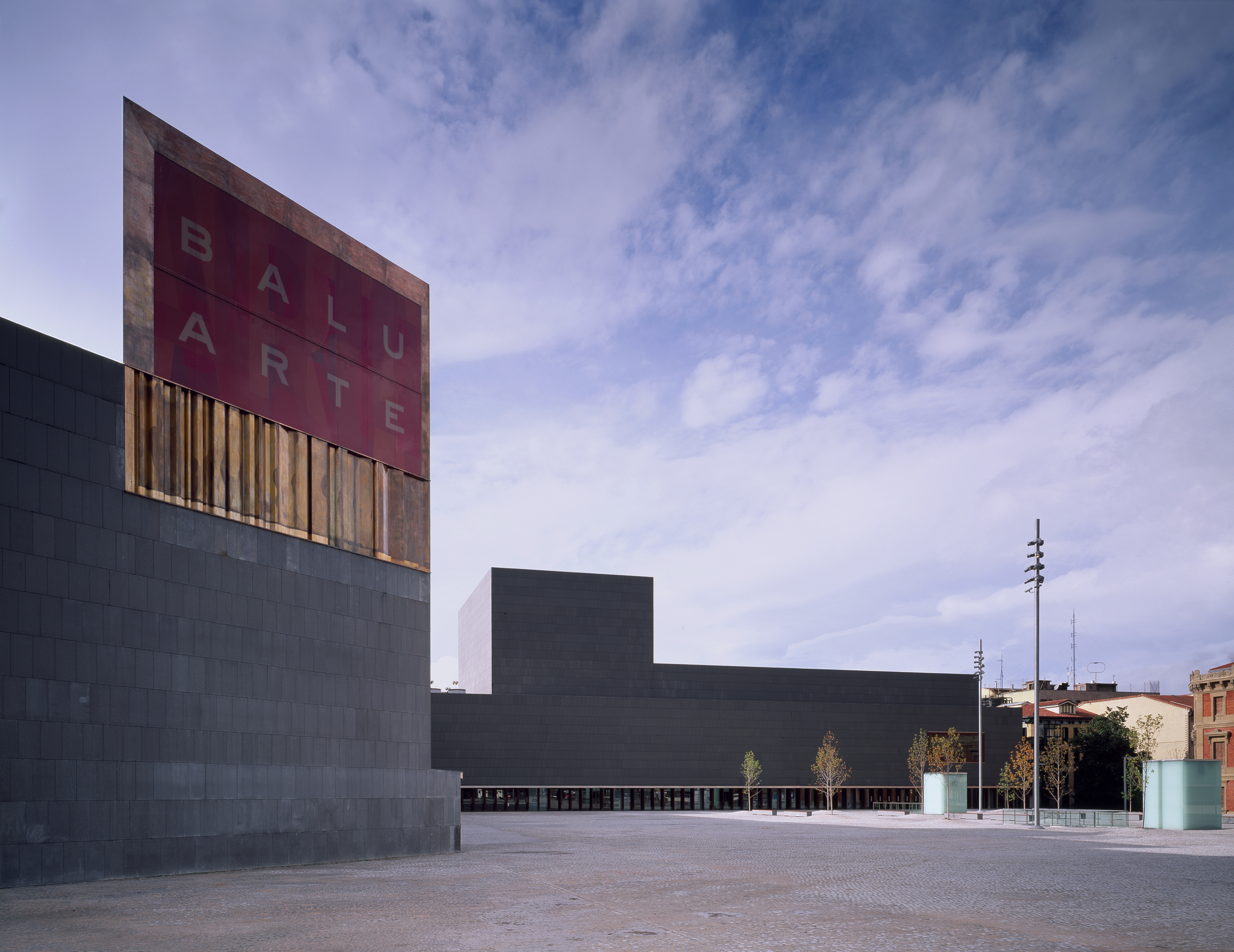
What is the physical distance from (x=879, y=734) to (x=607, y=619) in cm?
2603

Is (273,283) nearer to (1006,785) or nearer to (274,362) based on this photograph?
(274,362)

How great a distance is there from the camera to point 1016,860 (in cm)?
2711

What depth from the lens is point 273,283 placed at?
Answer: 29.7m

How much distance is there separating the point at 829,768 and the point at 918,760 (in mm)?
10664

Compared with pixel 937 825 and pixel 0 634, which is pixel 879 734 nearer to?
pixel 937 825

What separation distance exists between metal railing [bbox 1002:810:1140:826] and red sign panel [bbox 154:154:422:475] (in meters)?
35.5

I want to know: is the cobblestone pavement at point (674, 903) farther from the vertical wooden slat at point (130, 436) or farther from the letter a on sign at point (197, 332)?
the letter a on sign at point (197, 332)

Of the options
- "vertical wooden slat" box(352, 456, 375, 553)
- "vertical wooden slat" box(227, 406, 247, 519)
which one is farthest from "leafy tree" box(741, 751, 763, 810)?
"vertical wooden slat" box(227, 406, 247, 519)

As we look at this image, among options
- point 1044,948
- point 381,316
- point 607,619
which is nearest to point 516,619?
point 607,619

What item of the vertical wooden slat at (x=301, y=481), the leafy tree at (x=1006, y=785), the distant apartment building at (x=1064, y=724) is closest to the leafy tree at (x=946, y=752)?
the leafy tree at (x=1006, y=785)

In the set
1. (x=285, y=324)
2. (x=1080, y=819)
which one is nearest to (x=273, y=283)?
(x=285, y=324)

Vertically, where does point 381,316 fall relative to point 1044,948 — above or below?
above

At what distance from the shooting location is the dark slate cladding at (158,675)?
22172mm

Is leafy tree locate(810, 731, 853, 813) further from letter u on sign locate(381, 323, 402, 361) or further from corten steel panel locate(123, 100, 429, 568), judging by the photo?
letter u on sign locate(381, 323, 402, 361)
